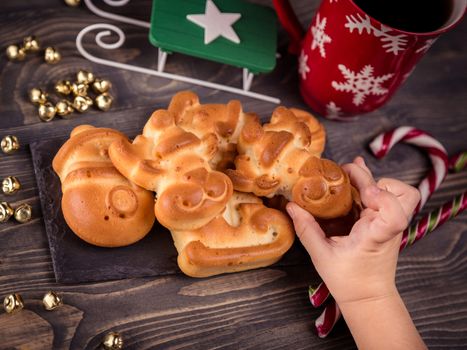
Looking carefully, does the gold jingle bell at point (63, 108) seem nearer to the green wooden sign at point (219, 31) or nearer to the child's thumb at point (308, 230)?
the green wooden sign at point (219, 31)

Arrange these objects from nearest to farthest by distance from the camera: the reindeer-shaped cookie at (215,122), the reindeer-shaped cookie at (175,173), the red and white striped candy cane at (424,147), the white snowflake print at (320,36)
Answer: the reindeer-shaped cookie at (175,173), the reindeer-shaped cookie at (215,122), the white snowflake print at (320,36), the red and white striped candy cane at (424,147)

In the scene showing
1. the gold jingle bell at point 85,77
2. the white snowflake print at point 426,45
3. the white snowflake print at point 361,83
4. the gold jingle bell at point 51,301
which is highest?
the white snowflake print at point 426,45

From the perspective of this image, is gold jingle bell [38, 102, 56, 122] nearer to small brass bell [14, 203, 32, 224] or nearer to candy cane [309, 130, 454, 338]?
small brass bell [14, 203, 32, 224]

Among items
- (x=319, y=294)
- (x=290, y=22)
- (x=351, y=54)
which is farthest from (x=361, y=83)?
(x=319, y=294)

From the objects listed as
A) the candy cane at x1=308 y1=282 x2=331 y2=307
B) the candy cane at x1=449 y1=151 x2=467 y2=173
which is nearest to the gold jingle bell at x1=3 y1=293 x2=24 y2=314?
the candy cane at x1=308 y1=282 x2=331 y2=307

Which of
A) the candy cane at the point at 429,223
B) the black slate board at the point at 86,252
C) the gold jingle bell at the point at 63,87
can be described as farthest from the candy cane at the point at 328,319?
the gold jingle bell at the point at 63,87

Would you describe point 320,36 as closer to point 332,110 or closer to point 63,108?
point 332,110
